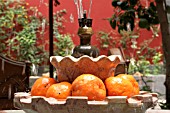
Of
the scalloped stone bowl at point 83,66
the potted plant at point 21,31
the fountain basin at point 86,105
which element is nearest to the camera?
the fountain basin at point 86,105

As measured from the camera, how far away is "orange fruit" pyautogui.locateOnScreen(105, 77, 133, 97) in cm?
89

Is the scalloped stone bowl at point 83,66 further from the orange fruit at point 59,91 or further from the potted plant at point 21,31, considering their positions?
the potted plant at point 21,31

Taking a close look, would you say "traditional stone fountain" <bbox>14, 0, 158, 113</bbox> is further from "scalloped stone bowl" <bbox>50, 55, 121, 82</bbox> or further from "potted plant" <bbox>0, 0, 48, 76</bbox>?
"potted plant" <bbox>0, 0, 48, 76</bbox>

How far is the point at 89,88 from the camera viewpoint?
857 millimetres

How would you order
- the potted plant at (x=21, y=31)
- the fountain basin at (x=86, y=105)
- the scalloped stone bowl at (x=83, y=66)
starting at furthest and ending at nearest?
the potted plant at (x=21, y=31) < the scalloped stone bowl at (x=83, y=66) < the fountain basin at (x=86, y=105)

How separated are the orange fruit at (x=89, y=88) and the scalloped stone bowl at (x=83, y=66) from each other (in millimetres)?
50

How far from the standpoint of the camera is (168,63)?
2650mm

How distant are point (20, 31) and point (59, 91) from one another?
5469mm

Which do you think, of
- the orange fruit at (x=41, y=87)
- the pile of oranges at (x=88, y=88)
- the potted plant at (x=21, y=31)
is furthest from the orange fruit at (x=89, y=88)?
the potted plant at (x=21, y=31)

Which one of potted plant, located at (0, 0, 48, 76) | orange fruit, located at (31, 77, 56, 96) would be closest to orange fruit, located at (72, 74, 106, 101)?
orange fruit, located at (31, 77, 56, 96)

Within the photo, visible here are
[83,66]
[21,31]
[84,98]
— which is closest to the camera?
[84,98]

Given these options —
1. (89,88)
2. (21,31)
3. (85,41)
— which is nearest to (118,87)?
(89,88)

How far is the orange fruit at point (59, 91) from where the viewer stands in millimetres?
878

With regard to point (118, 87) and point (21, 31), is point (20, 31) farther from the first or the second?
point (118, 87)
